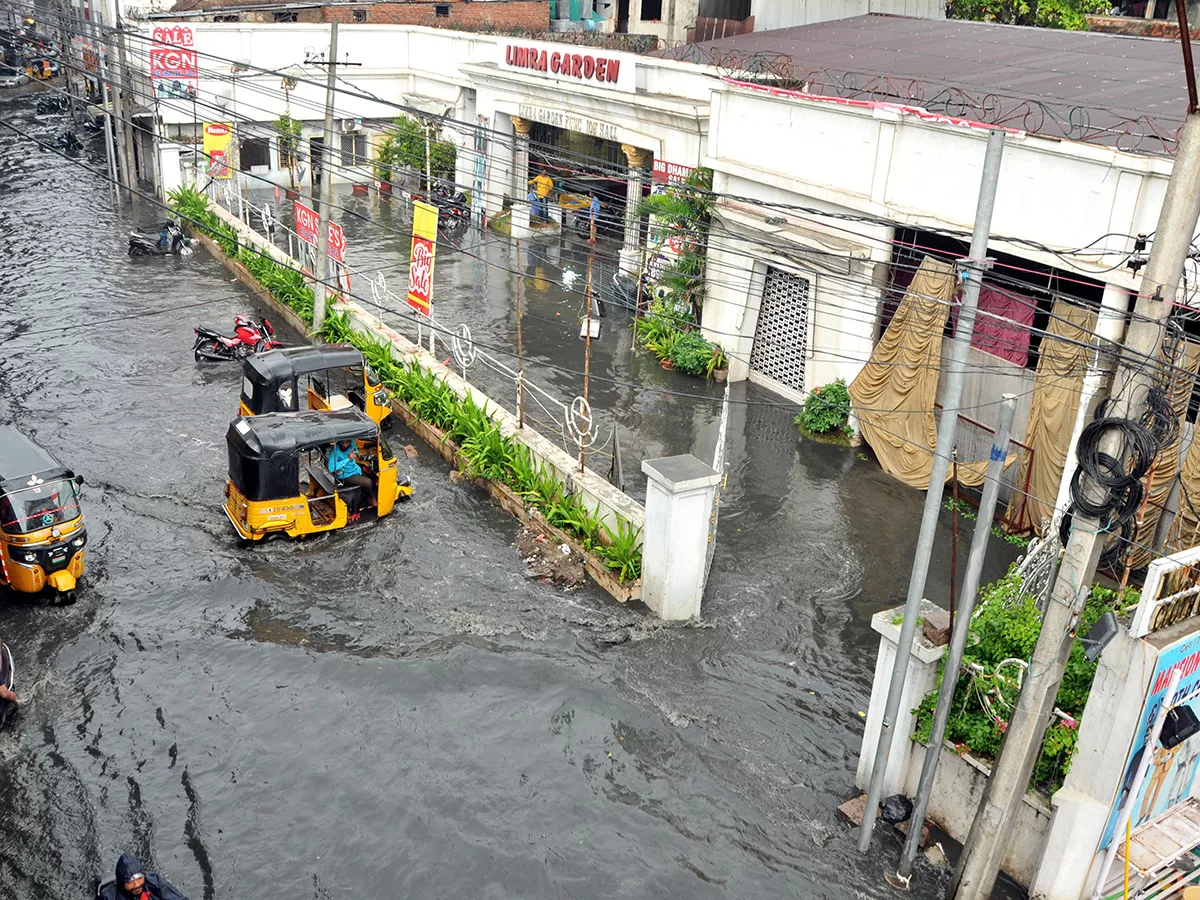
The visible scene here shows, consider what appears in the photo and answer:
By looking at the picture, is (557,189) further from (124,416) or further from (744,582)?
(744,582)

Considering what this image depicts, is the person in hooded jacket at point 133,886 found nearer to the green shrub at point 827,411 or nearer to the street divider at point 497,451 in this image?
the street divider at point 497,451

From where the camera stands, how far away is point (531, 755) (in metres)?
12.0

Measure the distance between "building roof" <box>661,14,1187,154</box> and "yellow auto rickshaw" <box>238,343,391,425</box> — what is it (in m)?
10.3

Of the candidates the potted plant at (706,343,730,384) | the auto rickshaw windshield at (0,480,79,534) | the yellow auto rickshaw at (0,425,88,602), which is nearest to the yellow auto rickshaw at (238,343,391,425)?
the yellow auto rickshaw at (0,425,88,602)

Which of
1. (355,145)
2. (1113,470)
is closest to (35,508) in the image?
(1113,470)

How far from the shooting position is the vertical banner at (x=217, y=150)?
33781mm

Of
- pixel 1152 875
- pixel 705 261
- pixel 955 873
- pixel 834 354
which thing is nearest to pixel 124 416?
pixel 705 261

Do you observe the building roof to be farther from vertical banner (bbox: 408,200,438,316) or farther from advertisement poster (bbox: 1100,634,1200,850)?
advertisement poster (bbox: 1100,634,1200,850)

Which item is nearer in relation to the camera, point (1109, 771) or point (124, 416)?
point (1109, 771)

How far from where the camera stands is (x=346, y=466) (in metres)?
17.1

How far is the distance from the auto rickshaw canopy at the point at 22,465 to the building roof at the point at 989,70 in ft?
47.7

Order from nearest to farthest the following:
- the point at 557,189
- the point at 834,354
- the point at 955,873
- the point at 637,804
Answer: the point at 955,873 → the point at 637,804 → the point at 834,354 → the point at 557,189

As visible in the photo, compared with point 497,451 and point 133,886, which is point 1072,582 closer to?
point 133,886

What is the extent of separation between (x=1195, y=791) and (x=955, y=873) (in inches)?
103
